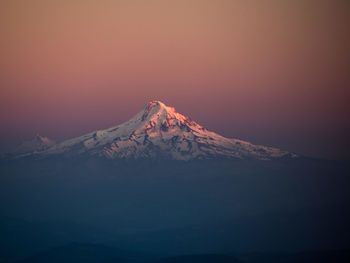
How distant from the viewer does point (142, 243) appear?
4124 inches

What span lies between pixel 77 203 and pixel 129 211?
16150 millimetres

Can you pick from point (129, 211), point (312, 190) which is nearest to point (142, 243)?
point (129, 211)

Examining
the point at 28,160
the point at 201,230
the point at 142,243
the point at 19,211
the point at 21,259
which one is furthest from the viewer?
the point at 28,160

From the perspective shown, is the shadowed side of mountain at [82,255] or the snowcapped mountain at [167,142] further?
the snowcapped mountain at [167,142]

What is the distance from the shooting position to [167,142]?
5413 inches

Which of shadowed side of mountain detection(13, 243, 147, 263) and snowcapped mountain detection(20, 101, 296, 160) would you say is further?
snowcapped mountain detection(20, 101, 296, 160)

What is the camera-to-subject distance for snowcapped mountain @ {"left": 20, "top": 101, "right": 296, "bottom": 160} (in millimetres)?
134500

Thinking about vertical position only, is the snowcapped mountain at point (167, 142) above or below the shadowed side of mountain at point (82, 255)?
above

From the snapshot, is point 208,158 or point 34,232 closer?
point 34,232

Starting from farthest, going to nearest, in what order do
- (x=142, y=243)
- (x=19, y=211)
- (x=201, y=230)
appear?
(x=19, y=211) < (x=201, y=230) < (x=142, y=243)

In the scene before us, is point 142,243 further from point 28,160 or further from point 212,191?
point 28,160

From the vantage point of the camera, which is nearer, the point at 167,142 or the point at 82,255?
the point at 82,255

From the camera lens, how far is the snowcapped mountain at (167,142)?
441ft

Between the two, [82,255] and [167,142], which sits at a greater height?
[167,142]
